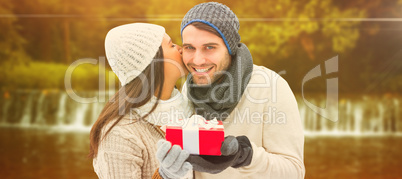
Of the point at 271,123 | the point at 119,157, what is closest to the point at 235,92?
the point at 271,123

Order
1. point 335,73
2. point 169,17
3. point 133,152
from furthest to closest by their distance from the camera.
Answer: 1. point 335,73
2. point 169,17
3. point 133,152

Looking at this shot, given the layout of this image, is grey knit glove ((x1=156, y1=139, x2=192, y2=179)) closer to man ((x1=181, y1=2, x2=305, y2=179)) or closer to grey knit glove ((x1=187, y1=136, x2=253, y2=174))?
grey knit glove ((x1=187, y1=136, x2=253, y2=174))

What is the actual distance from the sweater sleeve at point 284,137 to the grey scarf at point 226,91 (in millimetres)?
133

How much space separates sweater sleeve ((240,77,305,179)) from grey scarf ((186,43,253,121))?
13cm

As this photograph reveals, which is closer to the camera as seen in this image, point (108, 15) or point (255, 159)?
point (255, 159)

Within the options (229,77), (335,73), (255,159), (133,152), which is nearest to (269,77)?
(229,77)

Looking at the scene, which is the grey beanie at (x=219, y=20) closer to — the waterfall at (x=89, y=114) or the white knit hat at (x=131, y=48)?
the white knit hat at (x=131, y=48)

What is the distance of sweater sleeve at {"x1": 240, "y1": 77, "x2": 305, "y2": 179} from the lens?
4.08ft

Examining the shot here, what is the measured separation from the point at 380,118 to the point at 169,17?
2942mm

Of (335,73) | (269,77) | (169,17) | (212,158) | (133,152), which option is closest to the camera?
(212,158)

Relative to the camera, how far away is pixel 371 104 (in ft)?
14.1

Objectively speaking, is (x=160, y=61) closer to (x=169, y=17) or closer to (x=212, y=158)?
(x=212, y=158)

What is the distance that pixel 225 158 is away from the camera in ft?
3.37

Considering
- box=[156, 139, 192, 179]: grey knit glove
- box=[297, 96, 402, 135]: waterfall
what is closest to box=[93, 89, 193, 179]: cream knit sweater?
box=[156, 139, 192, 179]: grey knit glove
